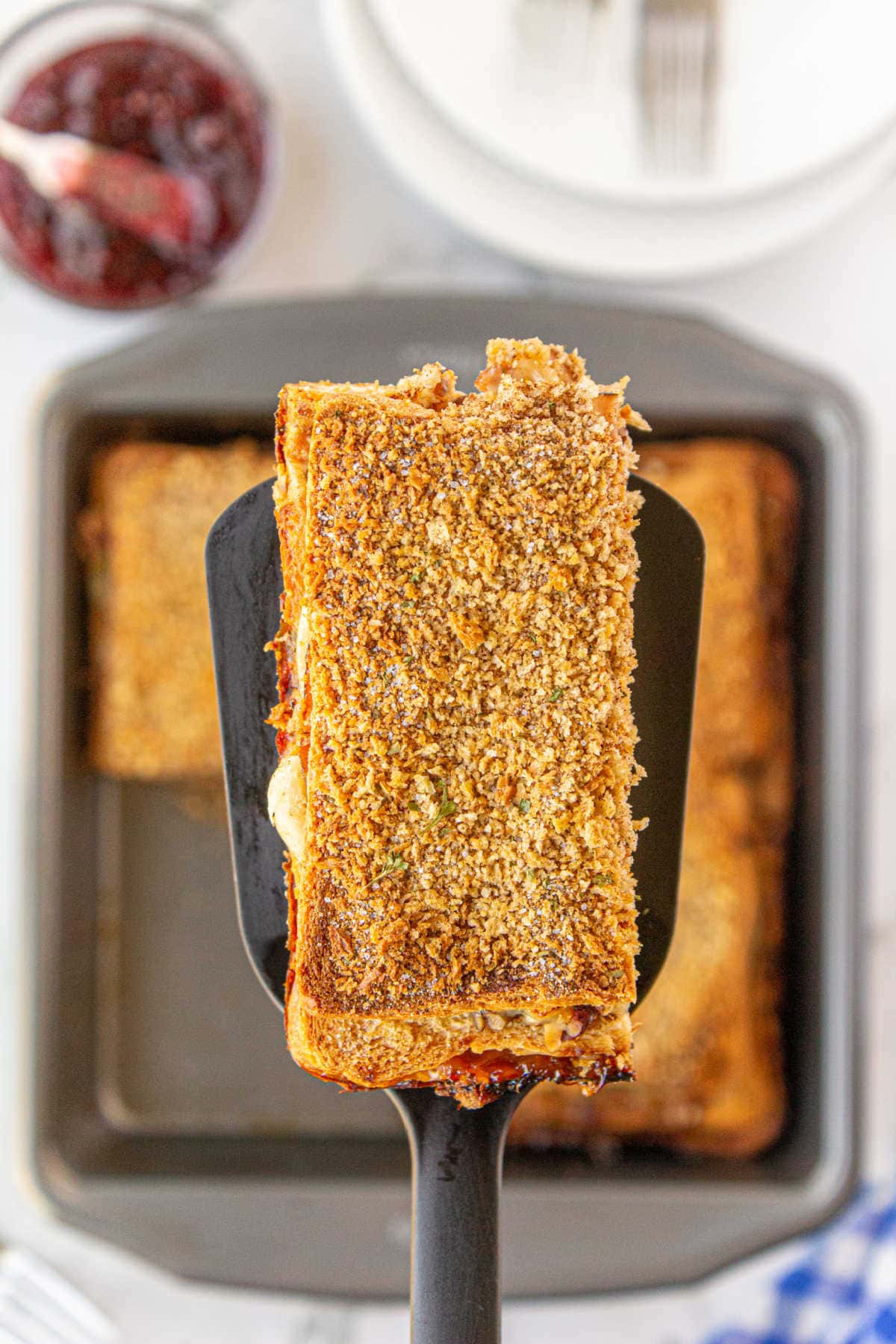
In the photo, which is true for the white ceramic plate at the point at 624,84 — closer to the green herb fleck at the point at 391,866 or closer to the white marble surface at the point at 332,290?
the white marble surface at the point at 332,290

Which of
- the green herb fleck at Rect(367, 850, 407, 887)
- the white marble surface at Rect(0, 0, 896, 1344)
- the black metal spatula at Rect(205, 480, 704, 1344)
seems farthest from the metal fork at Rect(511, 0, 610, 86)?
the green herb fleck at Rect(367, 850, 407, 887)

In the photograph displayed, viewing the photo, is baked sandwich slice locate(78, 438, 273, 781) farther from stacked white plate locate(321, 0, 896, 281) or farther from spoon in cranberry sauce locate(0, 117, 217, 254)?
stacked white plate locate(321, 0, 896, 281)

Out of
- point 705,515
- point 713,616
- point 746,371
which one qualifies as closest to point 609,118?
point 746,371

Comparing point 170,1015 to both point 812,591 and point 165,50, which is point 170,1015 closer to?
point 812,591

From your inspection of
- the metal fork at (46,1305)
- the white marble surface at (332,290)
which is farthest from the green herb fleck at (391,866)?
the metal fork at (46,1305)

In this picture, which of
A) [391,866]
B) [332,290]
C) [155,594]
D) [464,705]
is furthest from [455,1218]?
[332,290]

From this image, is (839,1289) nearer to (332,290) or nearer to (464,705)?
(464,705)
